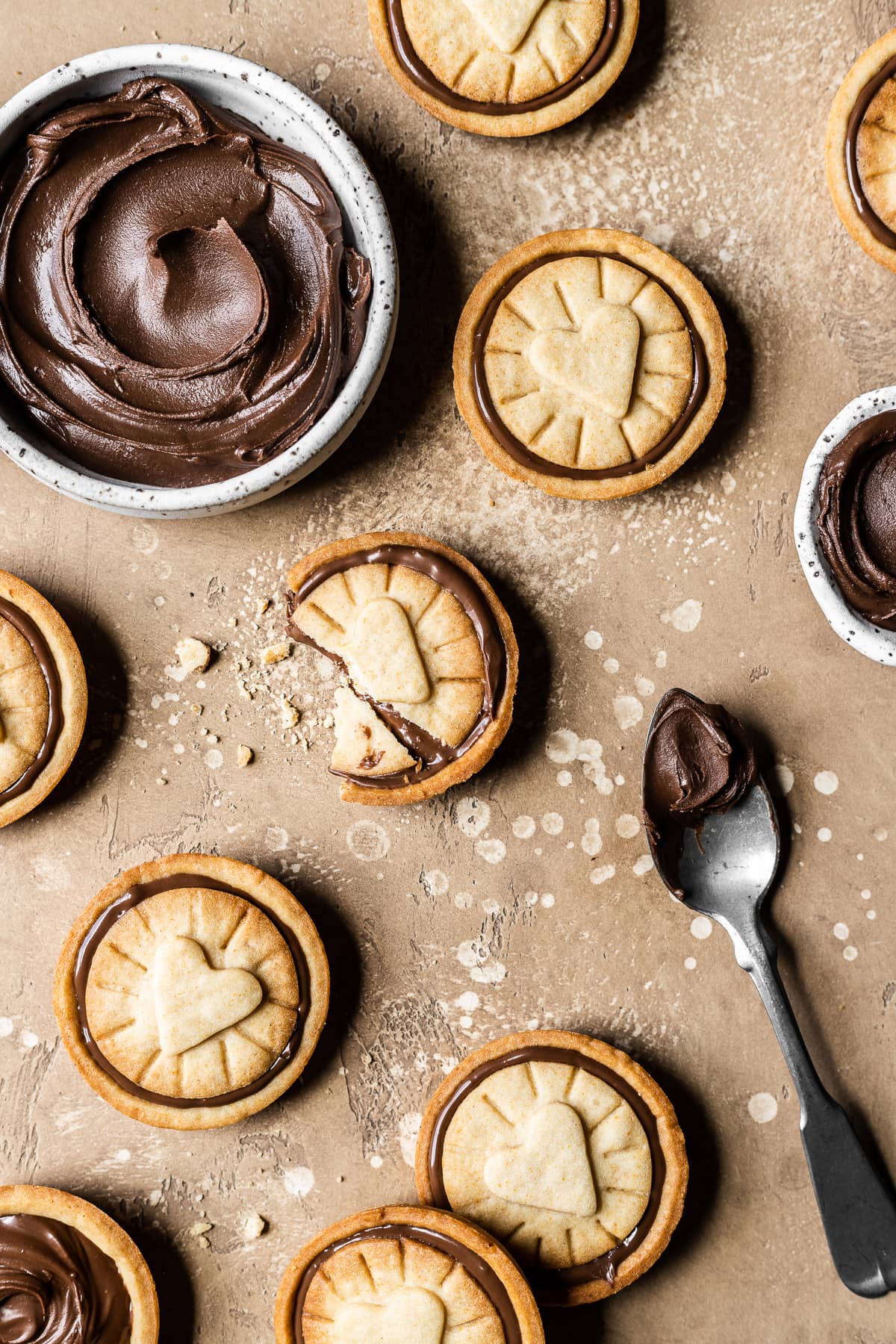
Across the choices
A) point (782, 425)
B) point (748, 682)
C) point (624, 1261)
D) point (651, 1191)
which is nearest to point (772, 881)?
point (748, 682)

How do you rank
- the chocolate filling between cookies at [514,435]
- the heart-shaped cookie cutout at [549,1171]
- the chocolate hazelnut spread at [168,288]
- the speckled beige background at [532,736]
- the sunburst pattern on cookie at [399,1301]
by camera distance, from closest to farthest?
the chocolate hazelnut spread at [168,288], the sunburst pattern on cookie at [399,1301], the heart-shaped cookie cutout at [549,1171], the chocolate filling between cookies at [514,435], the speckled beige background at [532,736]

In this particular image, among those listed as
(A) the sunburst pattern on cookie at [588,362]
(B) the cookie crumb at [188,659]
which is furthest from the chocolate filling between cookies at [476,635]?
(A) the sunburst pattern on cookie at [588,362]

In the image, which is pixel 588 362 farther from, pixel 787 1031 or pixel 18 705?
pixel 787 1031

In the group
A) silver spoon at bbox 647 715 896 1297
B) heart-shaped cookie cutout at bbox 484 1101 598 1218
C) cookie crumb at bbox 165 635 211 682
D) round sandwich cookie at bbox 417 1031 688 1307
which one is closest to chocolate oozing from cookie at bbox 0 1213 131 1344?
round sandwich cookie at bbox 417 1031 688 1307

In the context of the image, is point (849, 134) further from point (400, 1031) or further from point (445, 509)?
point (400, 1031)

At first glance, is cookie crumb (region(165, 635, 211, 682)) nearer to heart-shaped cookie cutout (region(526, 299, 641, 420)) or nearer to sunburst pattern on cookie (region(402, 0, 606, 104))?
heart-shaped cookie cutout (region(526, 299, 641, 420))

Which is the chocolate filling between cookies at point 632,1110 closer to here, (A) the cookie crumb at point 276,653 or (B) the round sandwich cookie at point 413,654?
(B) the round sandwich cookie at point 413,654

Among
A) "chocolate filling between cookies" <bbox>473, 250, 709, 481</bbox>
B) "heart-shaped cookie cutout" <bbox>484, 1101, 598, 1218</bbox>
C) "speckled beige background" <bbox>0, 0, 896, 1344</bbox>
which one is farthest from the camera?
"speckled beige background" <bbox>0, 0, 896, 1344</bbox>
